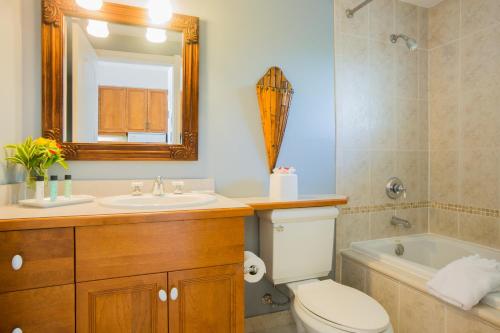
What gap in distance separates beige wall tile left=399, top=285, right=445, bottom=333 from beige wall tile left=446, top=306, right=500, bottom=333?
0.03 metres

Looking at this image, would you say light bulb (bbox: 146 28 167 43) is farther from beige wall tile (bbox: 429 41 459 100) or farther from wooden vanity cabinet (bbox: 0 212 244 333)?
beige wall tile (bbox: 429 41 459 100)

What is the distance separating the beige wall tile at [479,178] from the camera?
192 cm

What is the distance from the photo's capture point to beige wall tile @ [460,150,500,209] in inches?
75.4

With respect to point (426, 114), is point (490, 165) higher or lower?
lower

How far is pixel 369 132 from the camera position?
2113mm

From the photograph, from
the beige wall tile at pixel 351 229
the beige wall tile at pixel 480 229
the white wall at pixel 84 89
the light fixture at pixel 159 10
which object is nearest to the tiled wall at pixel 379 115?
the beige wall tile at pixel 351 229

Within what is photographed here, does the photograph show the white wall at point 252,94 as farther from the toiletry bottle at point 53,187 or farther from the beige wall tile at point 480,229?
the beige wall tile at point 480,229

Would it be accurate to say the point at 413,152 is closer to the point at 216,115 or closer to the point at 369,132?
the point at 369,132

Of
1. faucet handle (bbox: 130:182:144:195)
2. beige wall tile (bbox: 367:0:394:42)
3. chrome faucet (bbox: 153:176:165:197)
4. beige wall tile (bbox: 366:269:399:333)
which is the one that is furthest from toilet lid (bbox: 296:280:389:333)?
beige wall tile (bbox: 367:0:394:42)

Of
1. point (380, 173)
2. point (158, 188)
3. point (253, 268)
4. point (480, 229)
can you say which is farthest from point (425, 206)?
point (158, 188)

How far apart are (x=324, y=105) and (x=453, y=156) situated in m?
1.11

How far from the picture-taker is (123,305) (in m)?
1.01

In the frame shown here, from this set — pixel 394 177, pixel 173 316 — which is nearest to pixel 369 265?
pixel 394 177

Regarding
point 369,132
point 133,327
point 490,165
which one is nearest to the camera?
point 133,327
